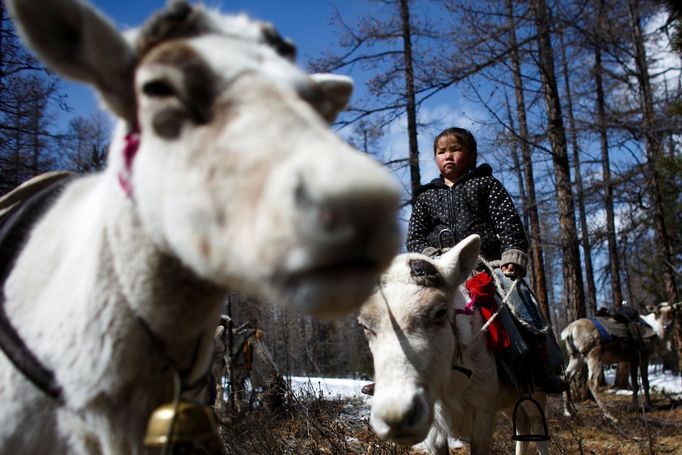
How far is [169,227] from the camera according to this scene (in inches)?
55.2

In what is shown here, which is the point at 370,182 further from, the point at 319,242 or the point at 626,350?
the point at 626,350

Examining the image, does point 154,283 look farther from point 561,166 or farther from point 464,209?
point 561,166

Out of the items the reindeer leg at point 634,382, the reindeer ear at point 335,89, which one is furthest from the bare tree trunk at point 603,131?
the reindeer ear at point 335,89

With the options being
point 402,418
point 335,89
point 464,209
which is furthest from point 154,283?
point 464,209

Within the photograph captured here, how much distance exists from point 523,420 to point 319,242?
4.48 metres

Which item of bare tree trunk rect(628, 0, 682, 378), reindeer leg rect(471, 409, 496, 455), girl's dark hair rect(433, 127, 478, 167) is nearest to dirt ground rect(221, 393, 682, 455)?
reindeer leg rect(471, 409, 496, 455)

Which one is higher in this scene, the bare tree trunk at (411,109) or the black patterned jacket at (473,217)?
the bare tree trunk at (411,109)

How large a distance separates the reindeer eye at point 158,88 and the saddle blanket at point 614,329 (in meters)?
14.2

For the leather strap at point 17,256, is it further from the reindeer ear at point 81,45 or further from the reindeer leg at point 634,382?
the reindeer leg at point 634,382

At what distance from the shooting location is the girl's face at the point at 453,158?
485 centimetres

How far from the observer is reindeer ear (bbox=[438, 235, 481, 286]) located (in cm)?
364

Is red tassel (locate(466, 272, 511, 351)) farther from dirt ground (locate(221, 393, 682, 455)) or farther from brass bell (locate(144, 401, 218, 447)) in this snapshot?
brass bell (locate(144, 401, 218, 447))

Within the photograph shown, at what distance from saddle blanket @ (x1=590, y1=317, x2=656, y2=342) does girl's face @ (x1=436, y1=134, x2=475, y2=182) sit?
1057 cm

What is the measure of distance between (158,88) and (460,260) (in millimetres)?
2700
